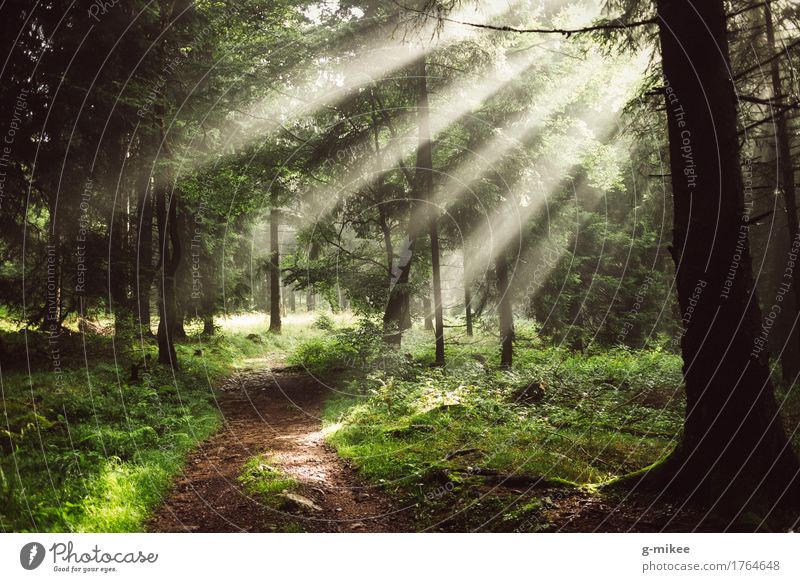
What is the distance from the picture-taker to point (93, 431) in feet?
24.5

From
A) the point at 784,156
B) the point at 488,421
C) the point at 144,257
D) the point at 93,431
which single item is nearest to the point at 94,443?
the point at 93,431

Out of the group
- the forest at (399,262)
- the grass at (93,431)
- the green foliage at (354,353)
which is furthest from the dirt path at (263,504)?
the green foliage at (354,353)

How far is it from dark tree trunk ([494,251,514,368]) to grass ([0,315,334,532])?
9.06 metres

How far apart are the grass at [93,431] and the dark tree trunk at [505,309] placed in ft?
29.7

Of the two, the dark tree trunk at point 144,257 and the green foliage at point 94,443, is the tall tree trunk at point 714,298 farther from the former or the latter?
the dark tree trunk at point 144,257

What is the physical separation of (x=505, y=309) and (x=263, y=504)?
11561mm

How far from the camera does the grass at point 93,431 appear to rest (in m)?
5.11

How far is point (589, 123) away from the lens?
802 inches

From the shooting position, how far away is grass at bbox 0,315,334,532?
201 inches

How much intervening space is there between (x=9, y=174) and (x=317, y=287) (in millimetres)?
8019
